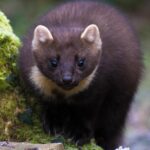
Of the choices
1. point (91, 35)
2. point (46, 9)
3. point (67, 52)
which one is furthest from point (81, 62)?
point (46, 9)

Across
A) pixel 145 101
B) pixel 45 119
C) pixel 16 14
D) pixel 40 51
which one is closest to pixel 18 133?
pixel 45 119

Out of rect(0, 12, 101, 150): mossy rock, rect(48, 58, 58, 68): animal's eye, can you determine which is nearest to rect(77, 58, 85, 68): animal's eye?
rect(48, 58, 58, 68): animal's eye

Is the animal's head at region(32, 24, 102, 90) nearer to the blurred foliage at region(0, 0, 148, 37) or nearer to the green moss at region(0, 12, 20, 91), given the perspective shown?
the green moss at region(0, 12, 20, 91)

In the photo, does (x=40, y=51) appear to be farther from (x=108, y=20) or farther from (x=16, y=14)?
(x=16, y=14)

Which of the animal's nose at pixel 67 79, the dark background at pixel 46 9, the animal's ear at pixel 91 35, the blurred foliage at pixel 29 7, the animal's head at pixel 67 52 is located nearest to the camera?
the animal's nose at pixel 67 79

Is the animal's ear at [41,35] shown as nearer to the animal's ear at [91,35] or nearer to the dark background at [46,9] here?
the animal's ear at [91,35]

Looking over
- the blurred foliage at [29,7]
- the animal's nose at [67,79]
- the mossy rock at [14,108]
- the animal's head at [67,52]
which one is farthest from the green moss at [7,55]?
the blurred foliage at [29,7]

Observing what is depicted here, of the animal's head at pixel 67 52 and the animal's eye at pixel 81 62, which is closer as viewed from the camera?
the animal's head at pixel 67 52
